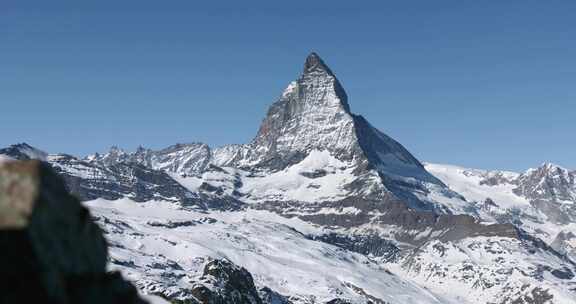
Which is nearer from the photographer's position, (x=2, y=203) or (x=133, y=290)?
(x=2, y=203)

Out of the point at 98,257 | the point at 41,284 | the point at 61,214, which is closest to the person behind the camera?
the point at 41,284

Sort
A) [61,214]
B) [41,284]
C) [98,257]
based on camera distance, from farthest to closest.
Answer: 1. [98,257]
2. [61,214]
3. [41,284]

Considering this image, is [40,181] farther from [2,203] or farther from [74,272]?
[74,272]

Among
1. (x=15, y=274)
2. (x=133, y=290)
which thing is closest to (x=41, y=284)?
(x=15, y=274)

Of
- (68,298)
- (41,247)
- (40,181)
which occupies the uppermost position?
(40,181)

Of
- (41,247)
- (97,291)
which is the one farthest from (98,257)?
(41,247)

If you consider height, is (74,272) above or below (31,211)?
below

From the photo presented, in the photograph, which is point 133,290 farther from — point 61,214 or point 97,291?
point 61,214
